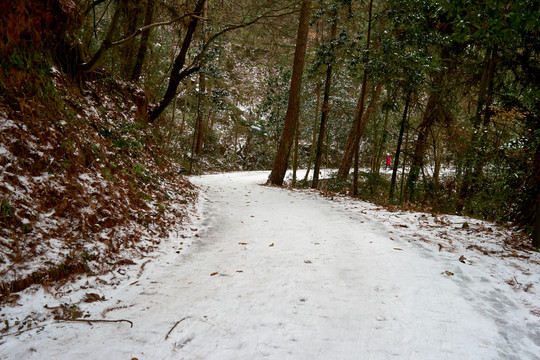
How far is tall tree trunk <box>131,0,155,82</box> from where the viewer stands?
7.92 metres

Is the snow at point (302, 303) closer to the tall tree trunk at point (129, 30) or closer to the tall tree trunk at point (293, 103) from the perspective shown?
the tall tree trunk at point (129, 30)

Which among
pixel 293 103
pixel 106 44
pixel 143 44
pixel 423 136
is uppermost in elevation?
pixel 143 44

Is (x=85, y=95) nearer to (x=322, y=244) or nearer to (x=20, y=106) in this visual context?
(x=20, y=106)

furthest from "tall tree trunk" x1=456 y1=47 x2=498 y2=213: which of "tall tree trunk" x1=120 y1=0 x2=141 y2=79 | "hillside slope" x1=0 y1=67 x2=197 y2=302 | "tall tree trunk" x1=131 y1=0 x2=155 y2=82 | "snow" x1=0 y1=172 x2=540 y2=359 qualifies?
"tall tree trunk" x1=120 y1=0 x2=141 y2=79

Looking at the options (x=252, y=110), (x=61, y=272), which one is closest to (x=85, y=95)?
(x=61, y=272)

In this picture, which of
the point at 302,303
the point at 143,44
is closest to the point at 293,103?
the point at 143,44

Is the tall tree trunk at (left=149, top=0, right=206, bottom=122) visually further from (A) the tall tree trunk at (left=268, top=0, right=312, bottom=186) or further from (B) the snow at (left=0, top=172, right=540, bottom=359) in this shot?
(B) the snow at (left=0, top=172, right=540, bottom=359)

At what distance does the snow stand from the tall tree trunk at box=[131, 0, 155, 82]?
250 inches

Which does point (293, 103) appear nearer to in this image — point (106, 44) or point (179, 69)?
point (179, 69)

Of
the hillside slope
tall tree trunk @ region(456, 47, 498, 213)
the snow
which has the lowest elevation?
the snow

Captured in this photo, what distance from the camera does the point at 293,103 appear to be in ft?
38.1

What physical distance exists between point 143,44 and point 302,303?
8.59 meters

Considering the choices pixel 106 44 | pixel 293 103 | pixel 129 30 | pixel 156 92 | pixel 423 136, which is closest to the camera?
pixel 106 44

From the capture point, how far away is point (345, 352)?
6.70ft
